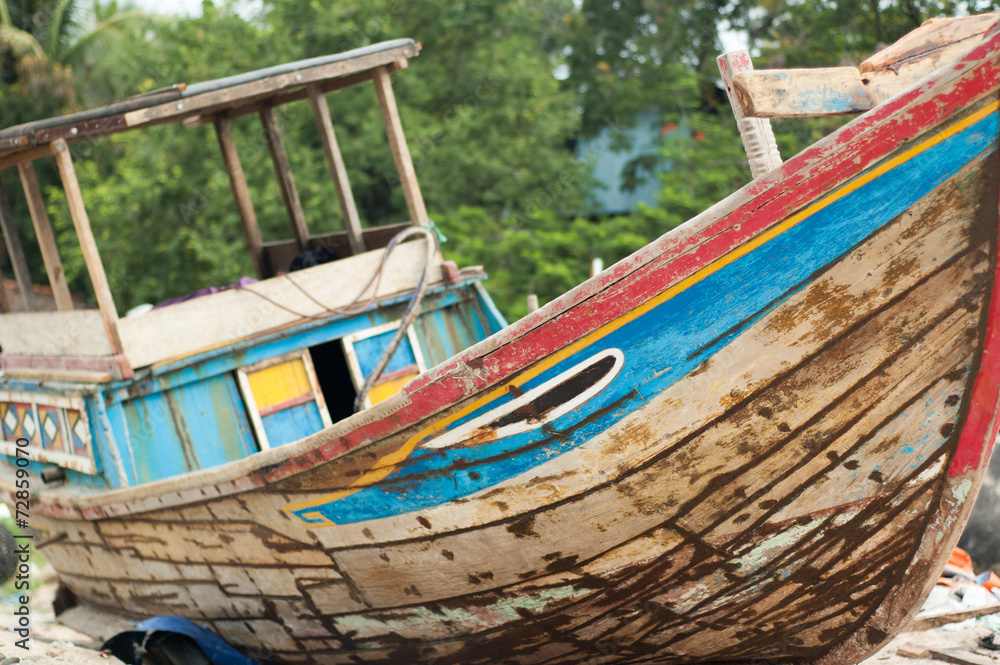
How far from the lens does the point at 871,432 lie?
2695mm

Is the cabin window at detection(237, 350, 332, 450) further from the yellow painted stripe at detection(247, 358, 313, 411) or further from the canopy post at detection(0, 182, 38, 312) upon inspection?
the canopy post at detection(0, 182, 38, 312)

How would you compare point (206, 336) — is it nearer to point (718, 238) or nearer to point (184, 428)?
point (184, 428)

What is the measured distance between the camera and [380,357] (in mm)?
4926

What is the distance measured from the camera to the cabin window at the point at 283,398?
4578 millimetres

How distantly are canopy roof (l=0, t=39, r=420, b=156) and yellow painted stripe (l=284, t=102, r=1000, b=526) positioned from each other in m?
2.36

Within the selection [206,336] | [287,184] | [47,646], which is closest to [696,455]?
[206,336]

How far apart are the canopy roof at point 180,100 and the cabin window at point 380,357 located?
4.73ft

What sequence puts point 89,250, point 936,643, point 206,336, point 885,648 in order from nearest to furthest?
1. point 936,643
2. point 885,648
3. point 89,250
4. point 206,336

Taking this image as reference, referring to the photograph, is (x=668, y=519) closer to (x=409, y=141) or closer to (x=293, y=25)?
(x=409, y=141)

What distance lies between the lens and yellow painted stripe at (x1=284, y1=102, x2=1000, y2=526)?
238cm

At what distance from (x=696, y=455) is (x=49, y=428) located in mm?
3906

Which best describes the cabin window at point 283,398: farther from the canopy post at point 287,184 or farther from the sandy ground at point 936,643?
the sandy ground at point 936,643

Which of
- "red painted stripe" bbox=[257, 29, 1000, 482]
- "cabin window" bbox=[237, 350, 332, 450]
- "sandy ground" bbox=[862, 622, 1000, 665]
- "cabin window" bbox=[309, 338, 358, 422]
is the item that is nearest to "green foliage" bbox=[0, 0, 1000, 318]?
"cabin window" bbox=[309, 338, 358, 422]

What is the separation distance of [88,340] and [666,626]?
3.24 meters
